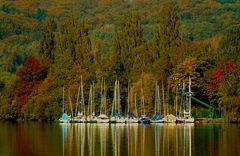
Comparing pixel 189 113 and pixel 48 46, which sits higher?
pixel 48 46

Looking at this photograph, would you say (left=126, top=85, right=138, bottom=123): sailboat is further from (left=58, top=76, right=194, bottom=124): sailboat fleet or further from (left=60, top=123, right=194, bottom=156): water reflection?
(left=60, top=123, right=194, bottom=156): water reflection

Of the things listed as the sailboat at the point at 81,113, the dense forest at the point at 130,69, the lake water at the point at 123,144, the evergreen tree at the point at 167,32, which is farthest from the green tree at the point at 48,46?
the lake water at the point at 123,144

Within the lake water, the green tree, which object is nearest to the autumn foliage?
the green tree

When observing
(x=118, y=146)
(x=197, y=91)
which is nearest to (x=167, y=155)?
(x=118, y=146)

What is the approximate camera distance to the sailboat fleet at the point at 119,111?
86.7 m

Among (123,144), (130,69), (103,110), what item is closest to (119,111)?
(103,110)

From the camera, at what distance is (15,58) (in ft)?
586

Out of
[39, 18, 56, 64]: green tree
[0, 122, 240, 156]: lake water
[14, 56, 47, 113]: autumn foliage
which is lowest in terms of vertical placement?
[0, 122, 240, 156]: lake water

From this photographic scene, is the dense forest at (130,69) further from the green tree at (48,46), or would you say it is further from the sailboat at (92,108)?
the sailboat at (92,108)

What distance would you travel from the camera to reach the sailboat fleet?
86688 mm

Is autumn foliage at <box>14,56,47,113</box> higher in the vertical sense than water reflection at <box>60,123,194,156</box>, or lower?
higher

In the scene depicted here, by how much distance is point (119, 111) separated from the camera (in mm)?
91188

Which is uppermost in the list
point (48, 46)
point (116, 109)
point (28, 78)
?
point (48, 46)

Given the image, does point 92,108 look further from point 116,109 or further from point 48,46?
point 48,46
